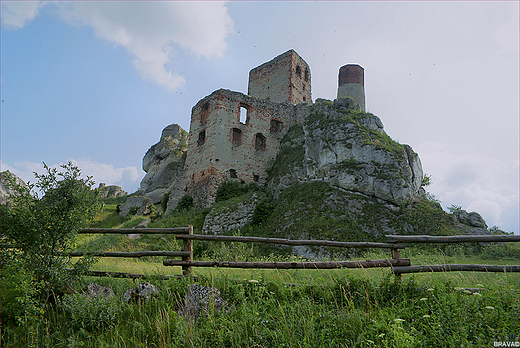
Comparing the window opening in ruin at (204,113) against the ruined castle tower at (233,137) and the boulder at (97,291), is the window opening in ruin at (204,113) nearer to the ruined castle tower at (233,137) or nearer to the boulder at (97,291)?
the ruined castle tower at (233,137)

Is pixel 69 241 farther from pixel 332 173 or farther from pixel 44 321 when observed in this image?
pixel 332 173

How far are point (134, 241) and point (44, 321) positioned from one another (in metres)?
9.77

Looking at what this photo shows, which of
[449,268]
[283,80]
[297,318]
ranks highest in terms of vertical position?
[283,80]

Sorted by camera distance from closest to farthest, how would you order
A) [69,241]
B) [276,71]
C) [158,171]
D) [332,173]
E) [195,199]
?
1. [69,241]
2. [332,173]
3. [195,199]
4. [276,71]
5. [158,171]

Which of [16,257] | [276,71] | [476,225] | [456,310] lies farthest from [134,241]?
[276,71]

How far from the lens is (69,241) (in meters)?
5.43

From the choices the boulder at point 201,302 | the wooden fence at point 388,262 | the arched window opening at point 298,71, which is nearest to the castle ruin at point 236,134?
the arched window opening at point 298,71

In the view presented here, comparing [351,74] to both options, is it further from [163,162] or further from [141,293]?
→ [141,293]

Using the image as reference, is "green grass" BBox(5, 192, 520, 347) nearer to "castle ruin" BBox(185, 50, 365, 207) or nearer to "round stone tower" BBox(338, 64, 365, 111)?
"castle ruin" BBox(185, 50, 365, 207)

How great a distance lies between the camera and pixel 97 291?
529cm

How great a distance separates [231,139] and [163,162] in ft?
40.3

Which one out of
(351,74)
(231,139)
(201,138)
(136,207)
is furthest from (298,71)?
(136,207)

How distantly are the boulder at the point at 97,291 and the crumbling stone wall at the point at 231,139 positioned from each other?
1369 centimetres

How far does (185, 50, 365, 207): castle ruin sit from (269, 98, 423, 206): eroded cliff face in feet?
4.76
